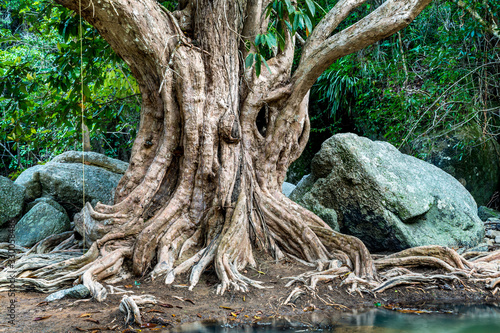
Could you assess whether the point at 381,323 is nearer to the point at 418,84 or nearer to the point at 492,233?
the point at 492,233

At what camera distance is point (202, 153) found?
186 inches

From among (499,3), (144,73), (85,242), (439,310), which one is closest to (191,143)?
(144,73)

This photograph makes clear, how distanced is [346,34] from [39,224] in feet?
17.1

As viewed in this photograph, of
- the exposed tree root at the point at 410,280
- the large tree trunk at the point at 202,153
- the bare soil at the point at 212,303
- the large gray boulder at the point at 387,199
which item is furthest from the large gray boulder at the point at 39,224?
the exposed tree root at the point at 410,280

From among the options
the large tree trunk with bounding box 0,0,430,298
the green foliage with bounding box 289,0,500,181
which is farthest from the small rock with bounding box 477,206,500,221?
the large tree trunk with bounding box 0,0,430,298

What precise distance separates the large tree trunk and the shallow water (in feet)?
2.39

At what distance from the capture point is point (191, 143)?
187 inches

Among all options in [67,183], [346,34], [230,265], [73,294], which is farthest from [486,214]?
[67,183]

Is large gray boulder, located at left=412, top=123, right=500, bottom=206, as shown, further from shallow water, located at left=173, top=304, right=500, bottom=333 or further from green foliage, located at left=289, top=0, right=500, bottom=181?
shallow water, located at left=173, top=304, right=500, bottom=333

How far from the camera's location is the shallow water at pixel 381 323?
3240 millimetres

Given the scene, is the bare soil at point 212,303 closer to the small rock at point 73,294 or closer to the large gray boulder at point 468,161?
the small rock at point 73,294

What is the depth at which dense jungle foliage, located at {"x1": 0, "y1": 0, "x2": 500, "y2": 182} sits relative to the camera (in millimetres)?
6316

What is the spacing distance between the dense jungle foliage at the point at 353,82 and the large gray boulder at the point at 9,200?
646 mm

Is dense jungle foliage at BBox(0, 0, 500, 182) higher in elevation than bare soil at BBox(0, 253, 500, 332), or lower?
higher
